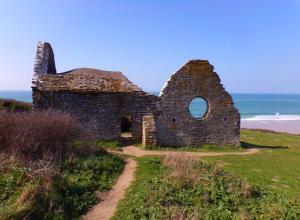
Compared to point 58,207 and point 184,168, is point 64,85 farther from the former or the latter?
point 58,207

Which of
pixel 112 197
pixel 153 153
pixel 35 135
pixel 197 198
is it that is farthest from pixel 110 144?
pixel 197 198

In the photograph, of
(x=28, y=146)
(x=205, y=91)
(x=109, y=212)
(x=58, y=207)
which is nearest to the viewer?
(x=58, y=207)

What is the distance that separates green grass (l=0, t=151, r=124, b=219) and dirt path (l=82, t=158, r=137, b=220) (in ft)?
0.68

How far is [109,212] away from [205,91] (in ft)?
39.7

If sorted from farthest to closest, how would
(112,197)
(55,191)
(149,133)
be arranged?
(149,133)
(112,197)
(55,191)

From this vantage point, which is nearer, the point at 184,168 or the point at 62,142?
the point at 184,168

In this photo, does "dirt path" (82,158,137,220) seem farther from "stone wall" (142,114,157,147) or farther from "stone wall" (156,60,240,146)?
"stone wall" (156,60,240,146)

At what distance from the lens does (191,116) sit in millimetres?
18906

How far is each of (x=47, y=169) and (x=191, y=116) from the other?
11362 millimetres

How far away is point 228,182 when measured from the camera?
10.8m

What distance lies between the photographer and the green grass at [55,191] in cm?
732

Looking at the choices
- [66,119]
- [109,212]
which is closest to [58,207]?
[109,212]

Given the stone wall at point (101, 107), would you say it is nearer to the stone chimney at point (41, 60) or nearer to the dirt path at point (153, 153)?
the dirt path at point (153, 153)

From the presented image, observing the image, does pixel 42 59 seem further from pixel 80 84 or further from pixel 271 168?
pixel 271 168
